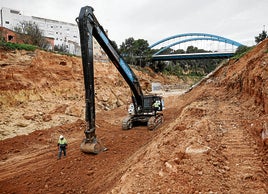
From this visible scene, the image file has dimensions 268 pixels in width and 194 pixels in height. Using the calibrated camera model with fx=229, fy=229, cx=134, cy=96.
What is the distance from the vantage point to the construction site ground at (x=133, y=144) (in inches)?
192

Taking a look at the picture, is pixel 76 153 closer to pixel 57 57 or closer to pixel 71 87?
pixel 71 87

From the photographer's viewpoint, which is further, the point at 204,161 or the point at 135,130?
the point at 135,130

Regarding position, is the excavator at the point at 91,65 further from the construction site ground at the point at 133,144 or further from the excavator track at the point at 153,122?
the construction site ground at the point at 133,144

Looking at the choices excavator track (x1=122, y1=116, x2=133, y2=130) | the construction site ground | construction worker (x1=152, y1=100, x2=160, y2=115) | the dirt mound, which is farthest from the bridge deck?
excavator track (x1=122, y1=116, x2=133, y2=130)

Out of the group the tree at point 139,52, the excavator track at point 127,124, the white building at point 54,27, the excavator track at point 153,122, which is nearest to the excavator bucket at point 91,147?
the excavator track at point 153,122

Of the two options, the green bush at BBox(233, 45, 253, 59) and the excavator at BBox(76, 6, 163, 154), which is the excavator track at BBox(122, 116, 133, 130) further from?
the green bush at BBox(233, 45, 253, 59)

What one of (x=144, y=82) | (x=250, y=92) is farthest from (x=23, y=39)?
(x=250, y=92)

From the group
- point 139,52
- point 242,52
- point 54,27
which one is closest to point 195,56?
point 139,52

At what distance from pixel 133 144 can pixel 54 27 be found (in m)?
46.6

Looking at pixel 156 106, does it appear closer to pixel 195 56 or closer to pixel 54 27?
pixel 195 56

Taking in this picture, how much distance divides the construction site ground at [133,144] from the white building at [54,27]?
25.1 metres

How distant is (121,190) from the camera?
5156mm

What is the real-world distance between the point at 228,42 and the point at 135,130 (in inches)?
2707

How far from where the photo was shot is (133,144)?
1075cm
